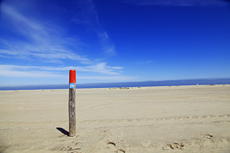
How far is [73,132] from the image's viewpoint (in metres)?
4.51

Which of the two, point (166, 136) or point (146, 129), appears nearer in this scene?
point (166, 136)

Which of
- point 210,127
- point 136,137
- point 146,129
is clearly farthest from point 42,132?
point 210,127

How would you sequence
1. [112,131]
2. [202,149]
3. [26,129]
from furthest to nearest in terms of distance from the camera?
[26,129] → [112,131] → [202,149]

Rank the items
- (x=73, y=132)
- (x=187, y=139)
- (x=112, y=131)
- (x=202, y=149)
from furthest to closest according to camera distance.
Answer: (x=112, y=131) → (x=73, y=132) → (x=187, y=139) → (x=202, y=149)

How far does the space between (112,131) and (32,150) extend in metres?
2.72

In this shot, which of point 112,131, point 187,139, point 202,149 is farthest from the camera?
point 112,131

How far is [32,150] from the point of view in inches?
145

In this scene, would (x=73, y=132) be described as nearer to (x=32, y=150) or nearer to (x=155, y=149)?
(x=32, y=150)

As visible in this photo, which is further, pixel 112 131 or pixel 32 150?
pixel 112 131

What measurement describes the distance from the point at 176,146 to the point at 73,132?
356 cm

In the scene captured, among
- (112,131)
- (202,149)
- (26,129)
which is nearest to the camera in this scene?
(202,149)

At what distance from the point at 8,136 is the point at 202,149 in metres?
6.82

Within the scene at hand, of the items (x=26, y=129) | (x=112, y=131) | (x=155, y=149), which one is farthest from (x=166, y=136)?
(x=26, y=129)

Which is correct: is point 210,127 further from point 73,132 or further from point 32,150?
point 32,150
